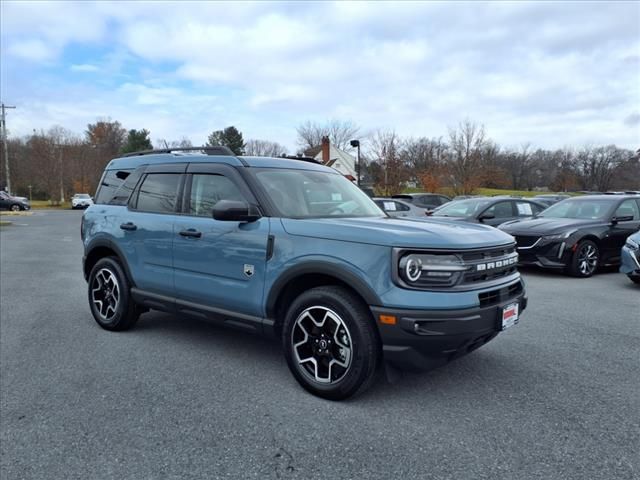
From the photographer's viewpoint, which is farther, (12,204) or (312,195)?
(12,204)

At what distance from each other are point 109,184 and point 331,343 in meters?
3.55

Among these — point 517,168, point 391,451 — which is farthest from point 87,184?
point 517,168

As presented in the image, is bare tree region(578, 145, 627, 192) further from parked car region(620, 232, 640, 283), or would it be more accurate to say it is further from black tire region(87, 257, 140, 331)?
black tire region(87, 257, 140, 331)

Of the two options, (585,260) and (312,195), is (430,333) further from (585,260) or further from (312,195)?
(585,260)

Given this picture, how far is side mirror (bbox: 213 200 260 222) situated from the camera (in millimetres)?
3592

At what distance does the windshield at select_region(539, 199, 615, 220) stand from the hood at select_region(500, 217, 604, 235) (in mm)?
335

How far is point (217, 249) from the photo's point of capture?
4.00 m

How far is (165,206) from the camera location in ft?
15.1

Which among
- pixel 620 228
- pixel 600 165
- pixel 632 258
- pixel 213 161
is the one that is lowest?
pixel 632 258

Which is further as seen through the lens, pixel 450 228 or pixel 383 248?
pixel 450 228

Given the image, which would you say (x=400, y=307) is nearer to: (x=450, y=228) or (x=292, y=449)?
(x=450, y=228)

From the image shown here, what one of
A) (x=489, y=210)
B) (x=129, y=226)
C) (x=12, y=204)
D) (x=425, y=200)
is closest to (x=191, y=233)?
(x=129, y=226)

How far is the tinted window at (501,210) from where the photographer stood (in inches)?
441

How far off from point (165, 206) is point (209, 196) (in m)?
0.63
